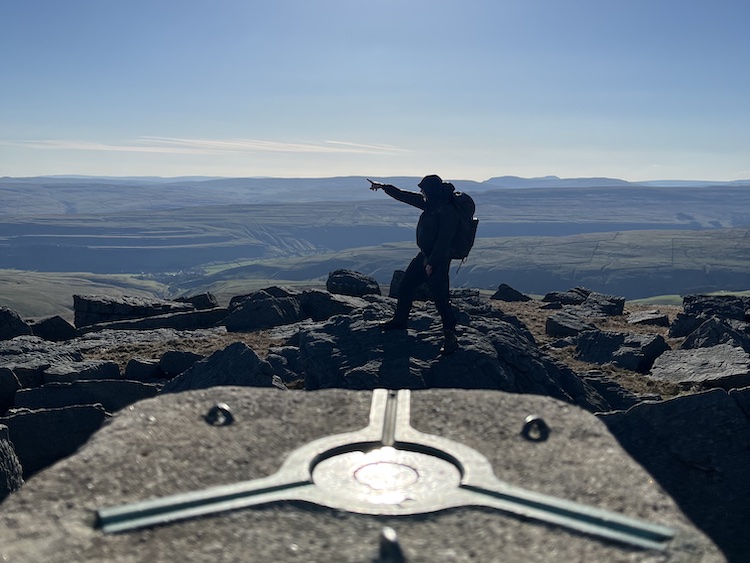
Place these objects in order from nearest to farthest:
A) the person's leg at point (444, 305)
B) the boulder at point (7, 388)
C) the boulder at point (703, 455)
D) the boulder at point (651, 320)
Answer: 1. the boulder at point (703, 455)
2. the person's leg at point (444, 305)
3. the boulder at point (7, 388)
4. the boulder at point (651, 320)

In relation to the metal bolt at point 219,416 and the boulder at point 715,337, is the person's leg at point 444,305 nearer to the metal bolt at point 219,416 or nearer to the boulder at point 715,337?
the metal bolt at point 219,416

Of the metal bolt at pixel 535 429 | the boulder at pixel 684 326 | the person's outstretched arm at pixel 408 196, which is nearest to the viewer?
the metal bolt at pixel 535 429

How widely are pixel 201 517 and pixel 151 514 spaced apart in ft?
1.08

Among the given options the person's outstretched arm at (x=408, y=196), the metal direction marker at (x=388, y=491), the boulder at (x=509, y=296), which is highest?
the person's outstretched arm at (x=408, y=196)

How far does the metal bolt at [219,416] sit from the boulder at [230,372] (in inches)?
232

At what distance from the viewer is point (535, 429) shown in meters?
Result: 6.26

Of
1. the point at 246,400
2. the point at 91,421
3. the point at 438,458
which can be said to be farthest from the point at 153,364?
the point at 438,458

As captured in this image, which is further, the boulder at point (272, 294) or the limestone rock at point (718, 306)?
the boulder at point (272, 294)

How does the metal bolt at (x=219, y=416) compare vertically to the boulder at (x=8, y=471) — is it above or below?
above

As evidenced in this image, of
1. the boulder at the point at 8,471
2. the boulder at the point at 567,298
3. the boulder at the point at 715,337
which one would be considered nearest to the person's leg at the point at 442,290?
the boulder at the point at 8,471

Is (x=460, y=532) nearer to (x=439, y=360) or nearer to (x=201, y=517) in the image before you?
(x=201, y=517)

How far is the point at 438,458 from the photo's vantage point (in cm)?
592

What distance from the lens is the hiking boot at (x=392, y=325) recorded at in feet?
45.3

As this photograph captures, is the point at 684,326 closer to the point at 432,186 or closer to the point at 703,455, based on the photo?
the point at 432,186
